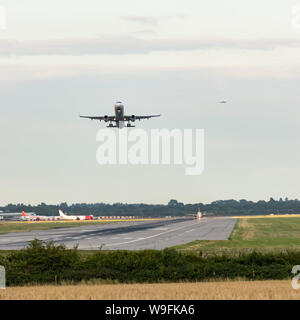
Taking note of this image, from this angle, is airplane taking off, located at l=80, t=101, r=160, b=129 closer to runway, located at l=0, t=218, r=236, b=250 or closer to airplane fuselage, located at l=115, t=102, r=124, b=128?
airplane fuselage, located at l=115, t=102, r=124, b=128

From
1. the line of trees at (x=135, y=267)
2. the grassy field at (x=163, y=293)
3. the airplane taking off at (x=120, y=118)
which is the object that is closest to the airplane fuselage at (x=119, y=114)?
the airplane taking off at (x=120, y=118)

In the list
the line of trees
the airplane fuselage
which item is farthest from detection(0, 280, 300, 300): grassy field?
the airplane fuselage

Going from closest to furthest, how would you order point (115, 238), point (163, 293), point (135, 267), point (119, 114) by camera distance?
point (163, 293), point (135, 267), point (119, 114), point (115, 238)

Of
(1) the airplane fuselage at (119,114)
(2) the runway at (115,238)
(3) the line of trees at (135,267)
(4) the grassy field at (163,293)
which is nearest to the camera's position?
(4) the grassy field at (163,293)

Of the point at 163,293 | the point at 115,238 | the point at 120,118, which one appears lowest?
the point at 115,238

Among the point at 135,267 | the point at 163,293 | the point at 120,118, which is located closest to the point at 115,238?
the point at 120,118

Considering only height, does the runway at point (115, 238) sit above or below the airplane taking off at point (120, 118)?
below

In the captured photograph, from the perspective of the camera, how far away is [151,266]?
54.3 meters

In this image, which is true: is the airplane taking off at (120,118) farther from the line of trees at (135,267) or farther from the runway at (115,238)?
the line of trees at (135,267)

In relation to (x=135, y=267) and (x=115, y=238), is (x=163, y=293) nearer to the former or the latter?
(x=135, y=267)
